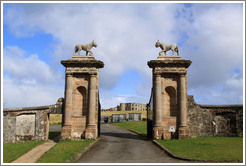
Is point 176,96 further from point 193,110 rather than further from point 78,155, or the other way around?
point 78,155

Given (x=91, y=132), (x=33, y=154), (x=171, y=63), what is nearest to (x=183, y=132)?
(x=171, y=63)

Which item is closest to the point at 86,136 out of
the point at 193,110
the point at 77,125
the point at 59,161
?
the point at 77,125

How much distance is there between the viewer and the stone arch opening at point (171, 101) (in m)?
20.0

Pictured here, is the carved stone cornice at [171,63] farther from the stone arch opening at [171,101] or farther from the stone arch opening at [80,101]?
the stone arch opening at [80,101]

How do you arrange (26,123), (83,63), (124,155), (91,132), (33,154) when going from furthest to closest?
(26,123) → (83,63) → (91,132) → (33,154) → (124,155)

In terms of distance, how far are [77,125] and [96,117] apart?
1632 millimetres

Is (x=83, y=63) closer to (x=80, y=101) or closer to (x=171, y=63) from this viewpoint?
(x=80, y=101)

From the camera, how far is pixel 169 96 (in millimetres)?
20484

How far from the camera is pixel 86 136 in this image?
63.2 feet

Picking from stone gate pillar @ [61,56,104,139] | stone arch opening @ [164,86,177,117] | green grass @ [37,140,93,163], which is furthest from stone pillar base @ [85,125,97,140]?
stone arch opening @ [164,86,177,117]

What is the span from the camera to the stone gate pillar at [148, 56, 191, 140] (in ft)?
63.5

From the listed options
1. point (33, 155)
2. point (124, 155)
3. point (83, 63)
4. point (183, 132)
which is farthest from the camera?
point (83, 63)

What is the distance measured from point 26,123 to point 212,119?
14.9m

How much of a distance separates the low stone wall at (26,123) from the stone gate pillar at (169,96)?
7.99m
